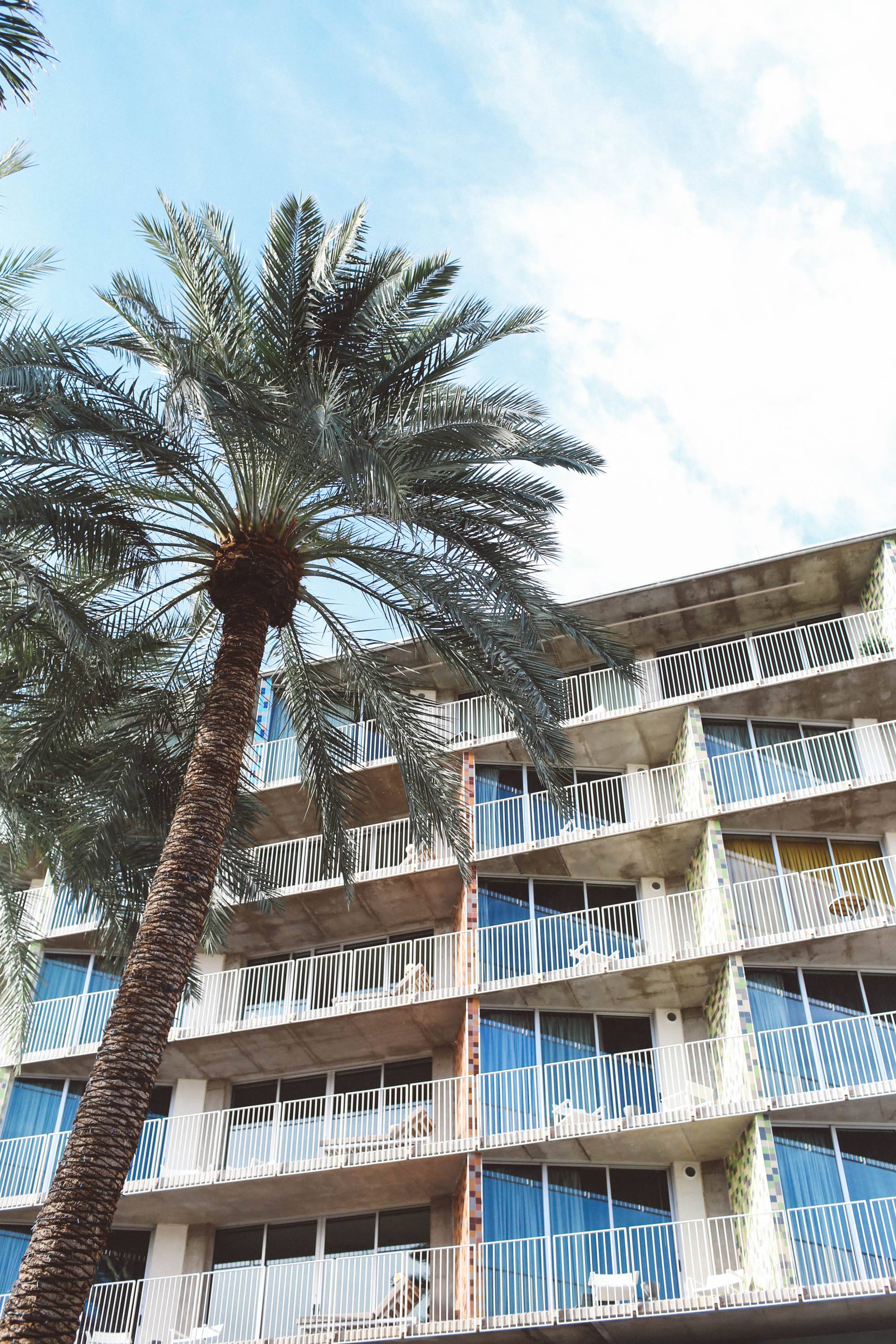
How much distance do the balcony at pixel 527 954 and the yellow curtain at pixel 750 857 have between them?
285mm

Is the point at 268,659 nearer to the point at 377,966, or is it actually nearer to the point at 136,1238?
the point at 377,966

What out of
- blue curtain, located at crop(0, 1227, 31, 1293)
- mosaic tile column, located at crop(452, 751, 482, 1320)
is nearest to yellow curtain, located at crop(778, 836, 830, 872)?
mosaic tile column, located at crop(452, 751, 482, 1320)

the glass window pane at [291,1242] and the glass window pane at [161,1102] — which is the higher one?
the glass window pane at [161,1102]

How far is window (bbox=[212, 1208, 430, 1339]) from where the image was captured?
18.3 meters

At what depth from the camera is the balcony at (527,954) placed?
763 inches

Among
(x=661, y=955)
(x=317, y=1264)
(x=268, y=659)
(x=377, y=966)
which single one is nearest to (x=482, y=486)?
(x=268, y=659)

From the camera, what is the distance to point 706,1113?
17.2 meters

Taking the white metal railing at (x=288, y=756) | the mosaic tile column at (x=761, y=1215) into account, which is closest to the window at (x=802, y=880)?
the mosaic tile column at (x=761, y=1215)

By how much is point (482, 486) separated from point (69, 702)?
16.9 feet

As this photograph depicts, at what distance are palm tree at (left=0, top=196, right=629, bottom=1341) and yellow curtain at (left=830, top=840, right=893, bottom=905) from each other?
8604 mm

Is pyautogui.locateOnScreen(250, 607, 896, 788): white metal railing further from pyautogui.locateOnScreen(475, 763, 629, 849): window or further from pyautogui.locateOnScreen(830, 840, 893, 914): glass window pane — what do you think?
pyautogui.locateOnScreen(830, 840, 893, 914): glass window pane

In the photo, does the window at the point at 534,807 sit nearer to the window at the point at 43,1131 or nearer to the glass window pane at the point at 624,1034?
the glass window pane at the point at 624,1034

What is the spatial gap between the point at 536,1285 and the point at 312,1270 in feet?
13.3

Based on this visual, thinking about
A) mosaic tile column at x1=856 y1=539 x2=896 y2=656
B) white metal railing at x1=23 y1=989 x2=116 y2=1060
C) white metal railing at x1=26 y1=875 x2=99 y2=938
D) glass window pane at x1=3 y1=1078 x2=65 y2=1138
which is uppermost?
mosaic tile column at x1=856 y1=539 x2=896 y2=656
